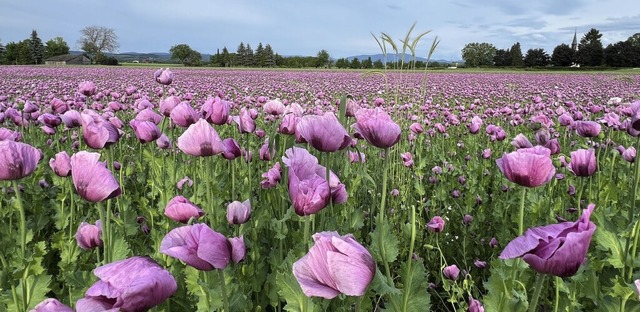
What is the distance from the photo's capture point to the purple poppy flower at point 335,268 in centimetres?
93

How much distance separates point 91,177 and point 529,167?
1.22 metres

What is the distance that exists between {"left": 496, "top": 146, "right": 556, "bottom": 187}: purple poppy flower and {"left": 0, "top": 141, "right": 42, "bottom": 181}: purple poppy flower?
1.45 m

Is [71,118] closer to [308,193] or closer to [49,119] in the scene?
[49,119]

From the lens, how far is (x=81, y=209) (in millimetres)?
2986

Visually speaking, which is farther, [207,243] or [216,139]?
[216,139]

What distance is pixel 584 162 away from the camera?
6.70ft

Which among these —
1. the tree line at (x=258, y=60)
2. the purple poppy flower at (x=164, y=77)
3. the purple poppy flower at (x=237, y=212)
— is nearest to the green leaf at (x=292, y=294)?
the purple poppy flower at (x=237, y=212)

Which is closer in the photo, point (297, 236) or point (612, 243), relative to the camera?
point (612, 243)

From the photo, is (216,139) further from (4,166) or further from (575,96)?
(575,96)

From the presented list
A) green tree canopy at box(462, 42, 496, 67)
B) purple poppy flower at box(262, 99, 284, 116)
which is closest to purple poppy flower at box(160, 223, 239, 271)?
purple poppy flower at box(262, 99, 284, 116)

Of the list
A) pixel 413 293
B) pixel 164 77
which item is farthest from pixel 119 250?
pixel 164 77

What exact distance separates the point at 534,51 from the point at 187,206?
3305 inches

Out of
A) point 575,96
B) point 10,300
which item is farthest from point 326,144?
point 575,96

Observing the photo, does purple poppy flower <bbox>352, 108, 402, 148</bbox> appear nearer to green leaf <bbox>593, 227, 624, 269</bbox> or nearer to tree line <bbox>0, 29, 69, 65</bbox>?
green leaf <bbox>593, 227, 624, 269</bbox>
